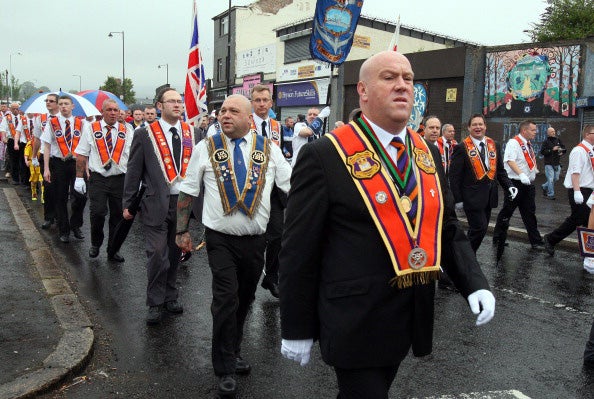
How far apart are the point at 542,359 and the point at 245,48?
46.1 meters

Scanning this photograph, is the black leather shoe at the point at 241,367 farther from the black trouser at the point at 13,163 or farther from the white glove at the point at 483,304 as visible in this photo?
the black trouser at the point at 13,163

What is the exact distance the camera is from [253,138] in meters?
4.38

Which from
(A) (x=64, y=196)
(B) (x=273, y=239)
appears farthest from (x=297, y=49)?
(B) (x=273, y=239)

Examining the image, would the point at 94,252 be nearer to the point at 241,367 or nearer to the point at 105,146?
the point at 105,146

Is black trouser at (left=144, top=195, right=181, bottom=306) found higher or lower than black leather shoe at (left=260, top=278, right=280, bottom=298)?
higher

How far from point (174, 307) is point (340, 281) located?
3.53 metres

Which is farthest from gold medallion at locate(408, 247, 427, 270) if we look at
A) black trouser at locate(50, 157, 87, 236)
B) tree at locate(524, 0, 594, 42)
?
tree at locate(524, 0, 594, 42)

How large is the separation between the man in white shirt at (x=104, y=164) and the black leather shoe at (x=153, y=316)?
102 inches

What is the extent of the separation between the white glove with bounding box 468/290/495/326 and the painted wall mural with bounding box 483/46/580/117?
20.2m

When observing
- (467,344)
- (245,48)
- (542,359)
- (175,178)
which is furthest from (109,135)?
(245,48)

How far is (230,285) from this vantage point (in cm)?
403

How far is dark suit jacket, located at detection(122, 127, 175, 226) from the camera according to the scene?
5414 millimetres

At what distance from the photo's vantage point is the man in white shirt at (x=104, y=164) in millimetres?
7820

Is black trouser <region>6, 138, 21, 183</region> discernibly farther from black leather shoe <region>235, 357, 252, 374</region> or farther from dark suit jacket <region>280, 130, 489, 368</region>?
dark suit jacket <region>280, 130, 489, 368</region>
